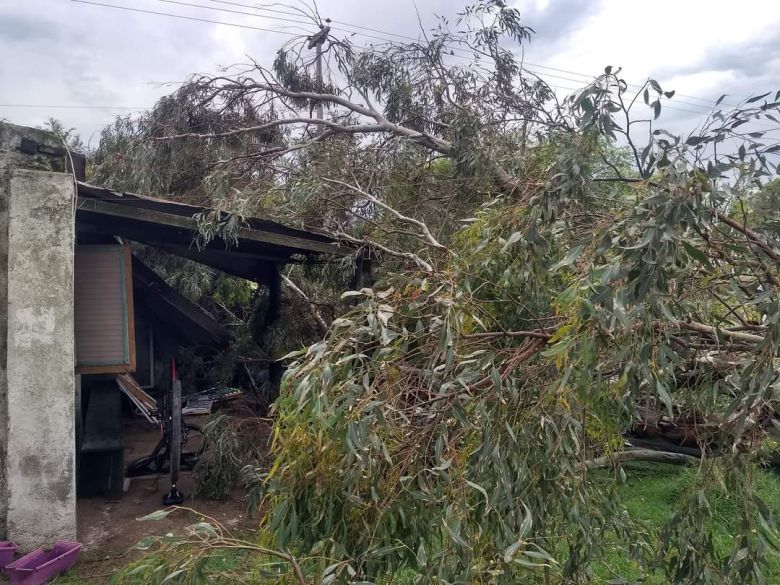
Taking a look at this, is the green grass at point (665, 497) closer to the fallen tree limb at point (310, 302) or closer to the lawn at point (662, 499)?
the lawn at point (662, 499)

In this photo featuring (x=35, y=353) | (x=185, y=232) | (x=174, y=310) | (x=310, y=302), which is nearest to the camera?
(x=35, y=353)

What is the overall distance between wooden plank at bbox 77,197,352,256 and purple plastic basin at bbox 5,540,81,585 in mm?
2495

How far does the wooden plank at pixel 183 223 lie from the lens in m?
5.49

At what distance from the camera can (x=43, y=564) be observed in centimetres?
451

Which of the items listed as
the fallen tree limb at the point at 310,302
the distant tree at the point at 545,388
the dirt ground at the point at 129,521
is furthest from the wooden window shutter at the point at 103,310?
the distant tree at the point at 545,388

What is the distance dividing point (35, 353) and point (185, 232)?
2269 millimetres

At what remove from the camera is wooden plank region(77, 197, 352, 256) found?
549 centimetres

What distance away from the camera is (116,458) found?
Result: 6.57 metres

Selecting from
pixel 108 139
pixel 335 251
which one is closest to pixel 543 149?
pixel 335 251

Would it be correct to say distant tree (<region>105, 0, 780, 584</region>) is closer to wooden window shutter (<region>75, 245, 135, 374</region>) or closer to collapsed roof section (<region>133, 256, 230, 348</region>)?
wooden window shutter (<region>75, 245, 135, 374</region>)

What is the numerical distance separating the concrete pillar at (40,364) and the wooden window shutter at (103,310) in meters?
0.88

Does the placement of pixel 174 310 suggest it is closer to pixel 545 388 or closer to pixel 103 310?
pixel 103 310

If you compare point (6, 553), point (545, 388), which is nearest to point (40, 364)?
point (6, 553)

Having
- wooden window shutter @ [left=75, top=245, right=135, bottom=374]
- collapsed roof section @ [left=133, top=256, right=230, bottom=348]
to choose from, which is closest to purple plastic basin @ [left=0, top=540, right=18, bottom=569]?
wooden window shutter @ [left=75, top=245, right=135, bottom=374]
